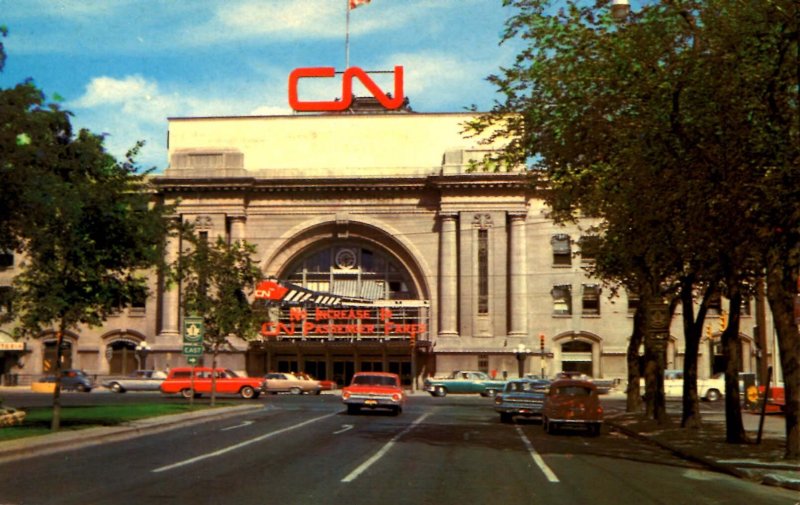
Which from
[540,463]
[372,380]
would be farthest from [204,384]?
[540,463]

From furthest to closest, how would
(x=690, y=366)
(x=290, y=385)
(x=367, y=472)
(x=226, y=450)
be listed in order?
(x=290, y=385) < (x=690, y=366) < (x=226, y=450) < (x=367, y=472)

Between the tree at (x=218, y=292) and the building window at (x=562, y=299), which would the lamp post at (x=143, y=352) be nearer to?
the building window at (x=562, y=299)

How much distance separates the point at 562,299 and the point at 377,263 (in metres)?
14.9

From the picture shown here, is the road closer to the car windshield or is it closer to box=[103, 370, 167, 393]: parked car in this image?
the car windshield

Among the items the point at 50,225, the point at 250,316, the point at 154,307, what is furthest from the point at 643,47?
the point at 154,307

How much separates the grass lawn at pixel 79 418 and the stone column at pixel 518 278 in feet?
128

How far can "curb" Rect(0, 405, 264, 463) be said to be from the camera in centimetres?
2011

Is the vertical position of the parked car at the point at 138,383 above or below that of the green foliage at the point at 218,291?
below

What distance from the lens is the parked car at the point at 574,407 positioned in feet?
95.1

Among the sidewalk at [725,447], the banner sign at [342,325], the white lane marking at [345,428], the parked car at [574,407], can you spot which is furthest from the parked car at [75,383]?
the parked car at [574,407]

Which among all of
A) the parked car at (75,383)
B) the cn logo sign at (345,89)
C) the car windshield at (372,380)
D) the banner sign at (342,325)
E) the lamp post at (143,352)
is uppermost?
the cn logo sign at (345,89)

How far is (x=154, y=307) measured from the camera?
257ft

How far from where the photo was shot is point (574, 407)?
2906 cm

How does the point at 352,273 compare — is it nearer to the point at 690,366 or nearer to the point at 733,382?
the point at 690,366
